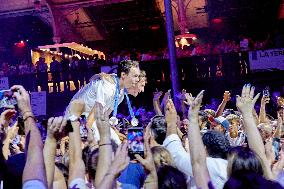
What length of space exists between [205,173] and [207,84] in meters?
10.5

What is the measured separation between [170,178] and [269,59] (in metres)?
10.2

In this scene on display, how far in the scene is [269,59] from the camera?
1255 cm

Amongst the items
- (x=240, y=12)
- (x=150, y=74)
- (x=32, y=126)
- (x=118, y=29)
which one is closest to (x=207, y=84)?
(x=150, y=74)

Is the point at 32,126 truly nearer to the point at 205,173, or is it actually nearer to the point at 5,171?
the point at 5,171

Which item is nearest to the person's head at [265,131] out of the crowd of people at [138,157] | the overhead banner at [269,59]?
the crowd of people at [138,157]

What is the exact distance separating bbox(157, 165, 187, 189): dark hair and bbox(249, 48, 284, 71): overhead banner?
10.0 meters

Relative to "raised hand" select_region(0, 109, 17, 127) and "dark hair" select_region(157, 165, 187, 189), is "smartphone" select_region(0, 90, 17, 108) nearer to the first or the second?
"raised hand" select_region(0, 109, 17, 127)

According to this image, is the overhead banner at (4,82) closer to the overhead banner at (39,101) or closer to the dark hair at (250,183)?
the overhead banner at (39,101)

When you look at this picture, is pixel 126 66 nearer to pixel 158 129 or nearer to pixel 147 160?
pixel 158 129

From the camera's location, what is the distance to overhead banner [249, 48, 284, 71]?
1253cm

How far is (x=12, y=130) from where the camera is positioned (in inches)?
149

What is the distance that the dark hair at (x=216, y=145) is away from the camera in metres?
3.39

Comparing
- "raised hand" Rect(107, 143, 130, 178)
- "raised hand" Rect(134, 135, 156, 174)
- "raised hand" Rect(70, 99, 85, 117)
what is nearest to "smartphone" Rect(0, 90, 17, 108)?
"raised hand" Rect(70, 99, 85, 117)

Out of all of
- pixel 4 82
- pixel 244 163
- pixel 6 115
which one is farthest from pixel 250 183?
pixel 4 82
